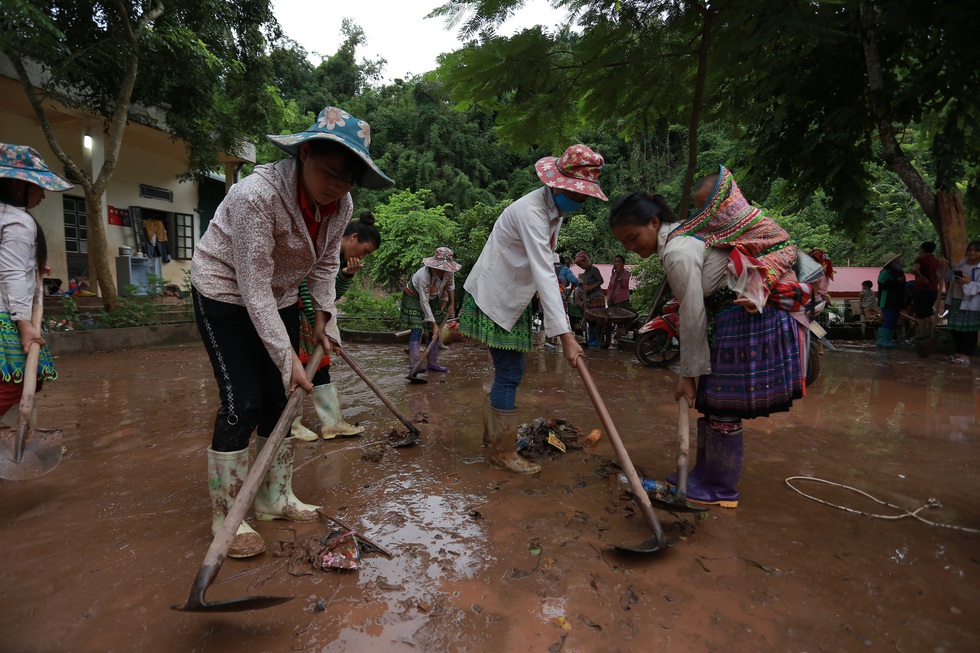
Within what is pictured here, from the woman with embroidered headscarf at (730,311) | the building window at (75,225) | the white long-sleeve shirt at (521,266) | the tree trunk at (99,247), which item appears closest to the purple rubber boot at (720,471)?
the woman with embroidered headscarf at (730,311)

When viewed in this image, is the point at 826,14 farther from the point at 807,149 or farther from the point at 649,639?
the point at 649,639

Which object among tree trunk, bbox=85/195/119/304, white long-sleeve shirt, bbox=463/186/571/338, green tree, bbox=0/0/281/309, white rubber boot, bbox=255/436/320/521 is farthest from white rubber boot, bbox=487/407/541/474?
tree trunk, bbox=85/195/119/304

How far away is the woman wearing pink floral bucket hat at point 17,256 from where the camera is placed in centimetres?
274

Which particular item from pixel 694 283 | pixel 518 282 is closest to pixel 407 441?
pixel 518 282

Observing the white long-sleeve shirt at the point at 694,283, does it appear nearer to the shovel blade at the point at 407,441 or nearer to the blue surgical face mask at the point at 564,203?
the blue surgical face mask at the point at 564,203

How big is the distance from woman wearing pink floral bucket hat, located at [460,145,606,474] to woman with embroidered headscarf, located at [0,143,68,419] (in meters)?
2.38

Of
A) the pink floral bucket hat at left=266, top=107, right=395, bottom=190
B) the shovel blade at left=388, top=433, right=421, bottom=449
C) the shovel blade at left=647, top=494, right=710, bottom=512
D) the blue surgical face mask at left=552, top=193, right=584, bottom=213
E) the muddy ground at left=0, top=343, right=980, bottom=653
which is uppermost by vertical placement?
the pink floral bucket hat at left=266, top=107, right=395, bottom=190

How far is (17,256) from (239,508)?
2085mm

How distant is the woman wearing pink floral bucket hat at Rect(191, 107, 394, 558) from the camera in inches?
80.4

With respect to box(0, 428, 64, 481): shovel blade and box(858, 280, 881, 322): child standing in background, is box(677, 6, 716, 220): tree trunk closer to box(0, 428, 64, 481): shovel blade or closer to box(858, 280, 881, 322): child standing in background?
box(0, 428, 64, 481): shovel blade

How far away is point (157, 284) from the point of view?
11055mm

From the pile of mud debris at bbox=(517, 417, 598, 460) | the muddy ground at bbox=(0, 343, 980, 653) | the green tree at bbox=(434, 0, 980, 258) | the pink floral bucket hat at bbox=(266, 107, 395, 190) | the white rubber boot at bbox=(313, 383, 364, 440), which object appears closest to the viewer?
the muddy ground at bbox=(0, 343, 980, 653)

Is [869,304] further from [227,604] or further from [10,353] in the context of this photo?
[10,353]

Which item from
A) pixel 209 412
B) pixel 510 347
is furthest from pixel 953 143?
pixel 209 412
